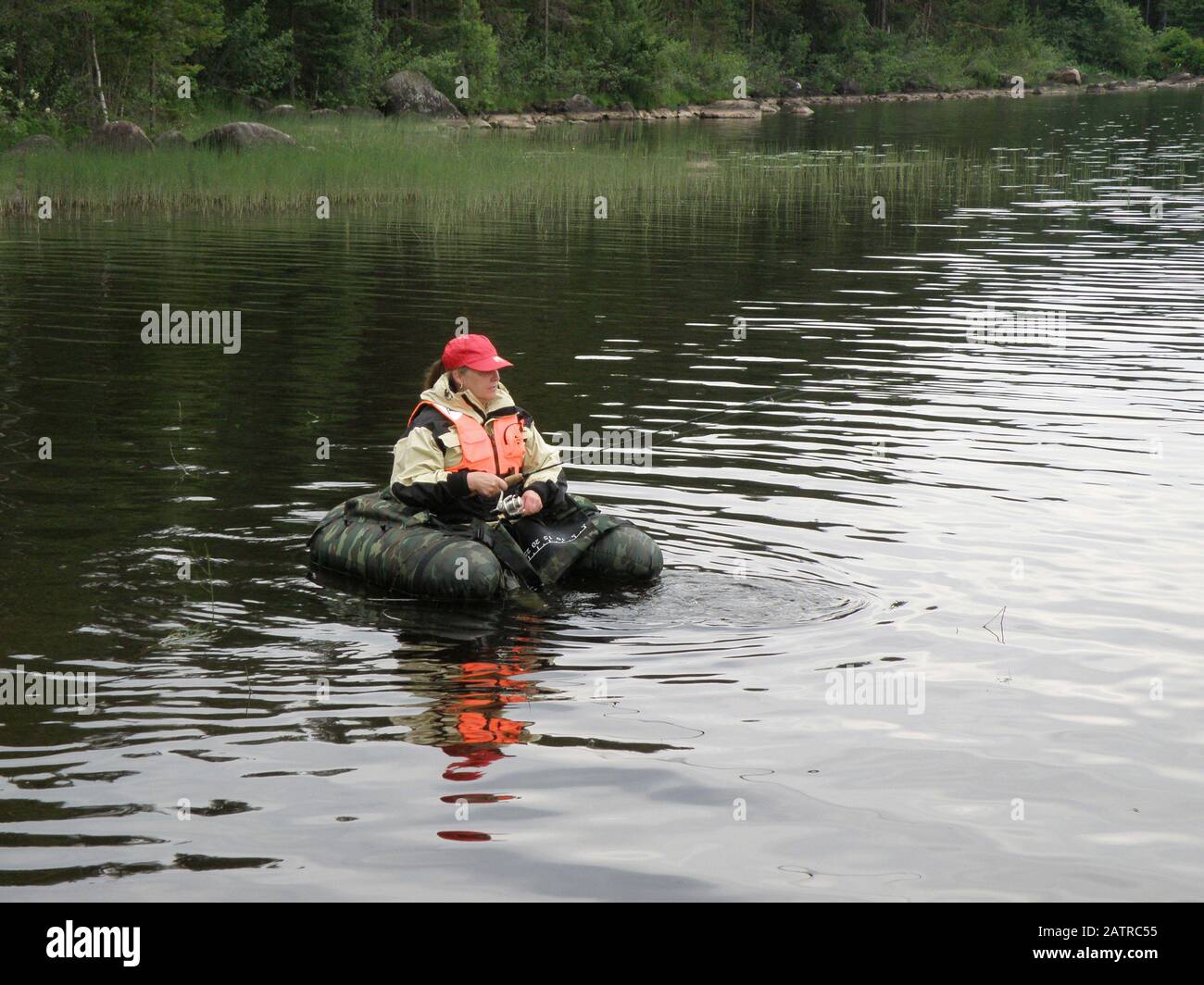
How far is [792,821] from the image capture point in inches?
268

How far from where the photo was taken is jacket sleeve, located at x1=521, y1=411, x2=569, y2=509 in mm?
10594

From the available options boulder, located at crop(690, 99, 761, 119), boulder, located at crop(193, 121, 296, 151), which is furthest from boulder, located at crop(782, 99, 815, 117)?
boulder, located at crop(193, 121, 296, 151)

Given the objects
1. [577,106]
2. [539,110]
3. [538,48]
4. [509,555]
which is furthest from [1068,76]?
[509,555]

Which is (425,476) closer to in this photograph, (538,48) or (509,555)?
(509,555)

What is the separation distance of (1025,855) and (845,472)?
23.7ft

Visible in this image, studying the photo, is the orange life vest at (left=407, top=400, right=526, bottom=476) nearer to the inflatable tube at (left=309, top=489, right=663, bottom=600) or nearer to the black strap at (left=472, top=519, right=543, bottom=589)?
the inflatable tube at (left=309, top=489, right=663, bottom=600)

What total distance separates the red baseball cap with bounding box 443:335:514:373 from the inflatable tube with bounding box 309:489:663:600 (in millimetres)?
969

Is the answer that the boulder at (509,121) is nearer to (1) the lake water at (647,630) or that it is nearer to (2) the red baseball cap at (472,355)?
(1) the lake water at (647,630)

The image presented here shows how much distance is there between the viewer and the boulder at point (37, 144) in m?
35.1

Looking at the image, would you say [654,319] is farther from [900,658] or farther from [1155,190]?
[1155,190]

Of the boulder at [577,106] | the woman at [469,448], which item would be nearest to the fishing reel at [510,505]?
the woman at [469,448]

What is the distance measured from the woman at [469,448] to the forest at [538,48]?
29.9 meters

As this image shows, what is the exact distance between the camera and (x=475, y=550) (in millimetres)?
9961

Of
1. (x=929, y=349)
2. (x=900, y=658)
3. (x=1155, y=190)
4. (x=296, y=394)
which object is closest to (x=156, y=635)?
(x=900, y=658)
